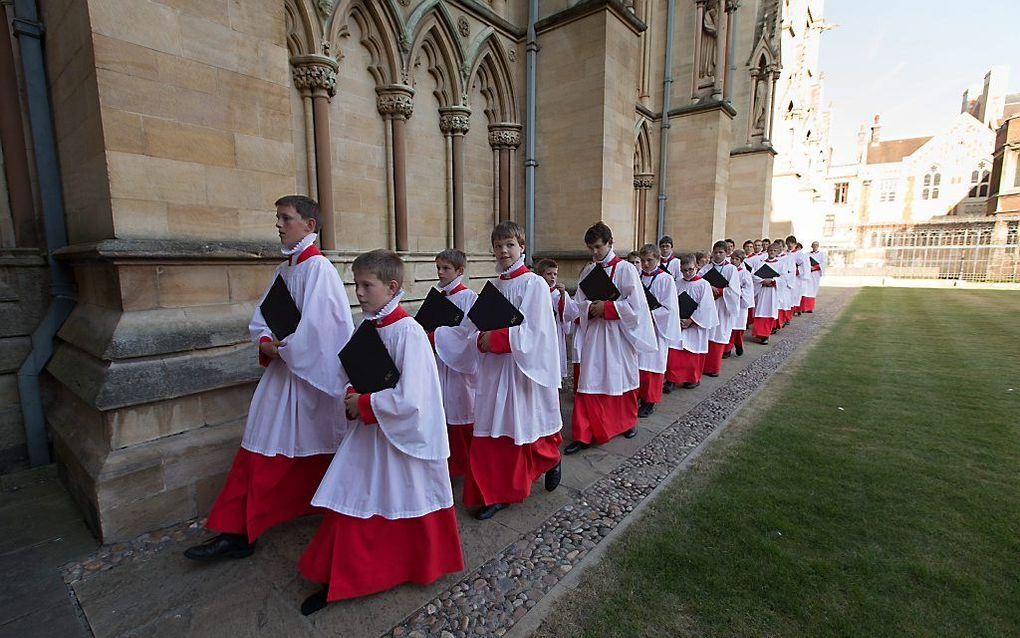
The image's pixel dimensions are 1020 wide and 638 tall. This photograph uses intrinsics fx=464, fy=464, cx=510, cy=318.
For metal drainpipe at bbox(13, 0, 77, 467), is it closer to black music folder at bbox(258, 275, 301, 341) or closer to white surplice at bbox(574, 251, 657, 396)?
black music folder at bbox(258, 275, 301, 341)

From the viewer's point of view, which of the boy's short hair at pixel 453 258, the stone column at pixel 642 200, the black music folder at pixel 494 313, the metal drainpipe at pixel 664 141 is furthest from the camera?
the stone column at pixel 642 200

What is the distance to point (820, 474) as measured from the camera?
4.14 metres

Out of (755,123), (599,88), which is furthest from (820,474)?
(755,123)

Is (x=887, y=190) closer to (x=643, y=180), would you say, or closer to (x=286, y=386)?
(x=643, y=180)

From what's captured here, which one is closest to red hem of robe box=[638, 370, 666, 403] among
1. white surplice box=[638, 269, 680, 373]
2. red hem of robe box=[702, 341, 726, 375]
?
white surplice box=[638, 269, 680, 373]

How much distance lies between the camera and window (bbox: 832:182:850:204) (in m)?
50.1

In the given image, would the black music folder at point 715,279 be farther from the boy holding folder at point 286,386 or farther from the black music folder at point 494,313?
the boy holding folder at point 286,386

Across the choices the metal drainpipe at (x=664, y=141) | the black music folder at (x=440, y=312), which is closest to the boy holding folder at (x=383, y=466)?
the black music folder at (x=440, y=312)

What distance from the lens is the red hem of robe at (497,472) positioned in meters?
3.52

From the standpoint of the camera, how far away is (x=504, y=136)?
8.51 metres

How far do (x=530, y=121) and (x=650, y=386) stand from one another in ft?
17.6

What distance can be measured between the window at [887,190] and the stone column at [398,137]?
57.8 metres

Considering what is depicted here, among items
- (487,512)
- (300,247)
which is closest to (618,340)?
(487,512)

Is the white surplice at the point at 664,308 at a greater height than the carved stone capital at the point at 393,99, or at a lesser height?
lesser
